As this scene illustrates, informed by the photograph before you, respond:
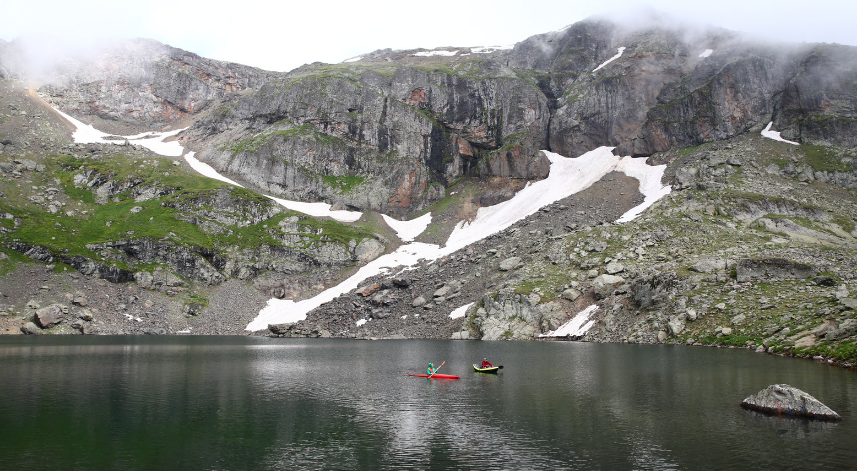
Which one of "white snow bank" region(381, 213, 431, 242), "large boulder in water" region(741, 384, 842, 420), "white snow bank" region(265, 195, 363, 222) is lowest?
"large boulder in water" region(741, 384, 842, 420)

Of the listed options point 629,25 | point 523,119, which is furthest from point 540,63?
point 523,119

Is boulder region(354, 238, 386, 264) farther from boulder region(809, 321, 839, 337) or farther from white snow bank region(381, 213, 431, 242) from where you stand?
boulder region(809, 321, 839, 337)

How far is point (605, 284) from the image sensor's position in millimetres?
72125

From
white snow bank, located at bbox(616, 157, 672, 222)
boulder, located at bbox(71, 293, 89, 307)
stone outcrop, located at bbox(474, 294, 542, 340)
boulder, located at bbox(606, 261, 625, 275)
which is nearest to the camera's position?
stone outcrop, located at bbox(474, 294, 542, 340)

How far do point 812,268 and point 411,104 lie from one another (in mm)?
110827

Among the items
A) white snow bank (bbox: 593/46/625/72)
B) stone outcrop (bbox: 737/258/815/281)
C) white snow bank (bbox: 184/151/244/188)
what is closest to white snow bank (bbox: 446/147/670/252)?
white snow bank (bbox: 593/46/625/72)

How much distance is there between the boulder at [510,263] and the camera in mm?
84669

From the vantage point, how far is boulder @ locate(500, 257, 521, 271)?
278 ft

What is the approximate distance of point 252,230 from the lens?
380 feet

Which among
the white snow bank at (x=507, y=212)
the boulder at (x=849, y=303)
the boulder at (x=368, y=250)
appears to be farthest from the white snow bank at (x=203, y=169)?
the boulder at (x=849, y=303)

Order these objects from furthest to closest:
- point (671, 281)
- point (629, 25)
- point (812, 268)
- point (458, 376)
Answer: point (629, 25) → point (671, 281) → point (812, 268) → point (458, 376)

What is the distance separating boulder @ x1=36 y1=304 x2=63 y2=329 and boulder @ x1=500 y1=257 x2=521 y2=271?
7558 cm

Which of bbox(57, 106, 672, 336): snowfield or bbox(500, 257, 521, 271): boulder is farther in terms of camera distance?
bbox(57, 106, 672, 336): snowfield

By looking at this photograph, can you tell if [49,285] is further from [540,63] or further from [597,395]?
[540,63]
